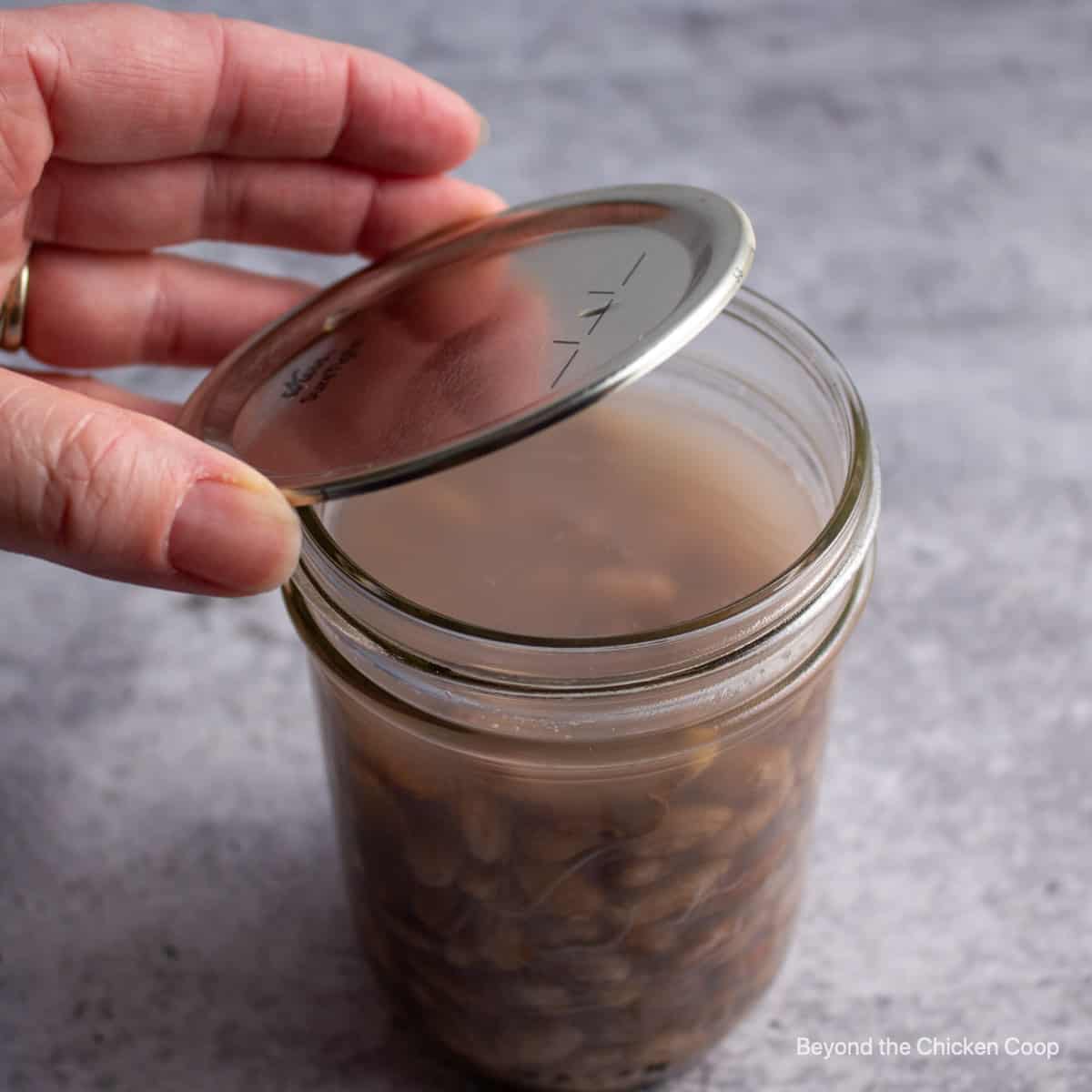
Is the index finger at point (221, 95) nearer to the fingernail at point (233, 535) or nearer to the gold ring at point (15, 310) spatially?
the gold ring at point (15, 310)

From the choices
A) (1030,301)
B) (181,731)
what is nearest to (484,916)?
(181,731)

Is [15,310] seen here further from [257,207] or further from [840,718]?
[840,718]

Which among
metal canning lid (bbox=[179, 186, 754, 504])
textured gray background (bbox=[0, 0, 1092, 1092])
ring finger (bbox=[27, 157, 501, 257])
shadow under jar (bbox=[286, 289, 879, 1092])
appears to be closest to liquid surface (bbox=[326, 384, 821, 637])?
shadow under jar (bbox=[286, 289, 879, 1092])

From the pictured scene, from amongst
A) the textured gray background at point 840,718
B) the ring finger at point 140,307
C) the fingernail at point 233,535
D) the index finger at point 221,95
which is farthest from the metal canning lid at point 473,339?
the textured gray background at point 840,718

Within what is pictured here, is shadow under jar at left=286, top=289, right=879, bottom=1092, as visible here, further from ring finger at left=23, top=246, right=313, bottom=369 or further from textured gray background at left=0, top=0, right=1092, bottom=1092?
ring finger at left=23, top=246, right=313, bottom=369

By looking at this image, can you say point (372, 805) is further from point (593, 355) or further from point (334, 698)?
point (593, 355)

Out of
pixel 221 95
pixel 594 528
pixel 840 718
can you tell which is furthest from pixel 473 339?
pixel 840 718
